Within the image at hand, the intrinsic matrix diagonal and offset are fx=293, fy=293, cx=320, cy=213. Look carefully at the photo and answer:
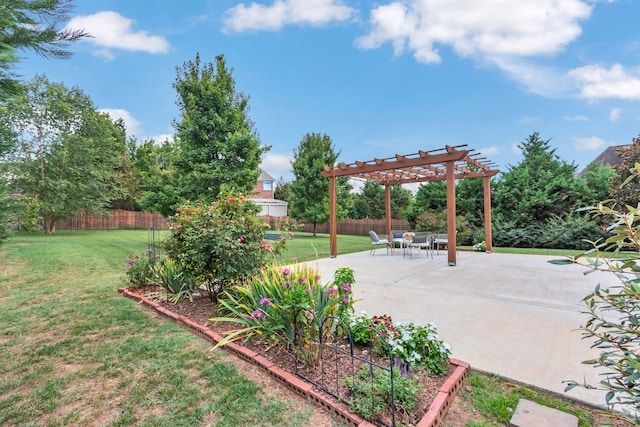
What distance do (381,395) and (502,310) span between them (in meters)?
2.88

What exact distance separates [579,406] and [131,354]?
12.1 feet

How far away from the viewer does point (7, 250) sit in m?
9.31

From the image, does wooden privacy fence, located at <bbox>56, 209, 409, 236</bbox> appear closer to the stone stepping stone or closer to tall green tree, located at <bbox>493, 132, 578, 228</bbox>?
tall green tree, located at <bbox>493, 132, 578, 228</bbox>

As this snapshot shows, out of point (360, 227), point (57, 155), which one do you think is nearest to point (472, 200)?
point (360, 227)

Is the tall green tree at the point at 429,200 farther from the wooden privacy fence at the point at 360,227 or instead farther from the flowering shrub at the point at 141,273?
the flowering shrub at the point at 141,273

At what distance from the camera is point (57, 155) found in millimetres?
17375

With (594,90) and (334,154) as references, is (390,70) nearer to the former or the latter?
(594,90)

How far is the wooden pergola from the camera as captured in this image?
7863mm

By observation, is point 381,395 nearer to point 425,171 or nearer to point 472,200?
point 425,171

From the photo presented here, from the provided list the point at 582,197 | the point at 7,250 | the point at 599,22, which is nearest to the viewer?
the point at 599,22

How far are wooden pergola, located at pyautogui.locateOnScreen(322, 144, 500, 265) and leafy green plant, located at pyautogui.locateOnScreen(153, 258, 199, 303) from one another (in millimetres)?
5806

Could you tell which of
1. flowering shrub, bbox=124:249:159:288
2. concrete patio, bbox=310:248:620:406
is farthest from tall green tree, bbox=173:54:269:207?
concrete patio, bbox=310:248:620:406


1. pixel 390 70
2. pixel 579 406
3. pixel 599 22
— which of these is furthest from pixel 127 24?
pixel 599 22

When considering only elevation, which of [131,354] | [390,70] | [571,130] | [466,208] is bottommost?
[131,354]
